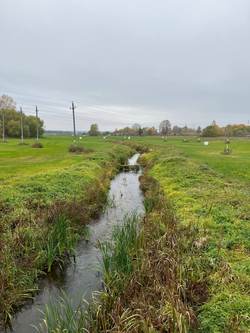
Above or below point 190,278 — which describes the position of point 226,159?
above

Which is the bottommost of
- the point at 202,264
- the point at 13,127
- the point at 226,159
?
the point at 202,264

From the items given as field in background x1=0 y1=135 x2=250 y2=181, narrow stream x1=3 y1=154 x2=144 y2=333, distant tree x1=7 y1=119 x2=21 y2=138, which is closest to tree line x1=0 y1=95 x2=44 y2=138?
distant tree x1=7 y1=119 x2=21 y2=138

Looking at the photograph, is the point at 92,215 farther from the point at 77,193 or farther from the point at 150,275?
the point at 150,275

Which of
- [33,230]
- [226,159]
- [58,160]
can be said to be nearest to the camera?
[33,230]

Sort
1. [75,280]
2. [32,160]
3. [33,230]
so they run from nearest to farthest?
[75,280] < [33,230] < [32,160]

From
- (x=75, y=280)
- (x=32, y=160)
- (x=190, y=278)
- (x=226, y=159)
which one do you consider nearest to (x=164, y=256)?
(x=190, y=278)

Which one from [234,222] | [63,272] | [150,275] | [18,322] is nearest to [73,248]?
[63,272]

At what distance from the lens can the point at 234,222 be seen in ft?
27.9

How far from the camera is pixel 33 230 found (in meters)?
8.29

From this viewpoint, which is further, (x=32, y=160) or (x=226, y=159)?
(x=226, y=159)

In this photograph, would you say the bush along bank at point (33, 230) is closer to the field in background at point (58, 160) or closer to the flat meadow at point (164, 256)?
the flat meadow at point (164, 256)

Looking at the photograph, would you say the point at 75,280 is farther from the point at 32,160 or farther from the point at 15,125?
the point at 15,125

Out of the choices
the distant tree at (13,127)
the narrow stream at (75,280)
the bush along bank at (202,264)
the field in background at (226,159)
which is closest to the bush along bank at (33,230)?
the narrow stream at (75,280)

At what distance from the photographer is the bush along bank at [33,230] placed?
614cm
